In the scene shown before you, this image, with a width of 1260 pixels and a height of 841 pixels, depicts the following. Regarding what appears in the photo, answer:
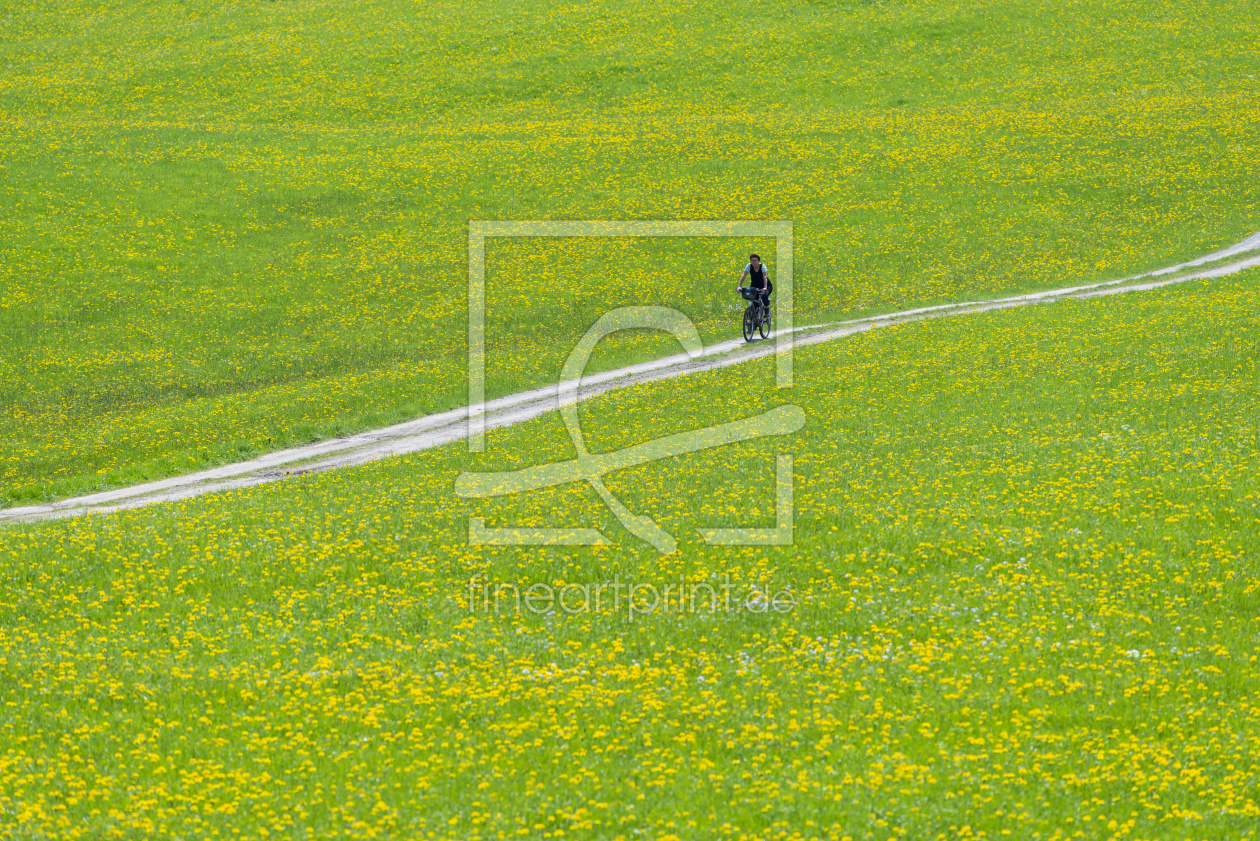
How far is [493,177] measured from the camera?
6178cm

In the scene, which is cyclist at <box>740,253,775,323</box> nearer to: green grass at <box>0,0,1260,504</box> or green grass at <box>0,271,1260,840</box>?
green grass at <box>0,0,1260,504</box>

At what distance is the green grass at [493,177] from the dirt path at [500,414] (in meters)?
1.45

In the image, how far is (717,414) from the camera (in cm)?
3194

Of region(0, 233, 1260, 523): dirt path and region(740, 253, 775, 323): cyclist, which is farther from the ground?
region(740, 253, 775, 323): cyclist

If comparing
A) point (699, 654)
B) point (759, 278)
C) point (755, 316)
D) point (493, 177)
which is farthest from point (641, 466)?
point (493, 177)

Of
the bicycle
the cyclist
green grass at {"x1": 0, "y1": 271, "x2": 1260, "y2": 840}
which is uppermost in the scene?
the cyclist

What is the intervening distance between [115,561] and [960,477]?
17315 millimetres

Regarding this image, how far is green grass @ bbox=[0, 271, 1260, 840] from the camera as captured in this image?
43.9 ft

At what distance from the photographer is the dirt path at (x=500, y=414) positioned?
3055 centimetres

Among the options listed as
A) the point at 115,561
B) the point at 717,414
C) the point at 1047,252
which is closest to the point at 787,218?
the point at 1047,252

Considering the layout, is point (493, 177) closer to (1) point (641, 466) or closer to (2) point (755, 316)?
(2) point (755, 316)

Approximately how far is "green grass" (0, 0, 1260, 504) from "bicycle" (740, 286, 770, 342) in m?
3.44

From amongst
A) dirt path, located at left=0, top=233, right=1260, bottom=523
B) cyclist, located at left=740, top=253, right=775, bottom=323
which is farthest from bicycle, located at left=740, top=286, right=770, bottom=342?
dirt path, located at left=0, top=233, right=1260, bottom=523

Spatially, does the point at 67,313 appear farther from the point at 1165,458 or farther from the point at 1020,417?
the point at 1165,458
